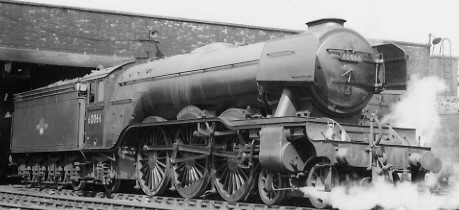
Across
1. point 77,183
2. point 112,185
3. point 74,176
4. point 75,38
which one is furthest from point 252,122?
point 75,38

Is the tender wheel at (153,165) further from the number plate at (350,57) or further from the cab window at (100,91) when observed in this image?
the number plate at (350,57)

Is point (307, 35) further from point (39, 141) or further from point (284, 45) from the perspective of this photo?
point (39, 141)

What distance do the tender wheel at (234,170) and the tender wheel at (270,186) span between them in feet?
0.65

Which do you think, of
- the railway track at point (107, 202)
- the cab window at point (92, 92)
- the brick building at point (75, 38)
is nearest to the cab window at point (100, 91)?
the cab window at point (92, 92)

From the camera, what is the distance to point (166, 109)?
1295 cm

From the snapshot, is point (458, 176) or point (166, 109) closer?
point (166, 109)

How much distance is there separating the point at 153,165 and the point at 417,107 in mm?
5327

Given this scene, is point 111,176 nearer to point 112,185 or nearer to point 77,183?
point 112,185

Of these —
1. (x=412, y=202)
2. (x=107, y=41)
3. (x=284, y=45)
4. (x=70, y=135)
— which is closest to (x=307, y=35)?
(x=284, y=45)

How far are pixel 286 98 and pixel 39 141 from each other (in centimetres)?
970

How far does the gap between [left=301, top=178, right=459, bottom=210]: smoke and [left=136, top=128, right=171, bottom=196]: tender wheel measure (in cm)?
413

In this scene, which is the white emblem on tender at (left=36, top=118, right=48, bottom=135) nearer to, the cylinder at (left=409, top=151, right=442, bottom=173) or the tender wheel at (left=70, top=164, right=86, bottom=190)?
the tender wheel at (left=70, top=164, right=86, bottom=190)

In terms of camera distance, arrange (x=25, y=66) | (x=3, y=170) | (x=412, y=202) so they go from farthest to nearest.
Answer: (x=3, y=170) → (x=25, y=66) → (x=412, y=202)

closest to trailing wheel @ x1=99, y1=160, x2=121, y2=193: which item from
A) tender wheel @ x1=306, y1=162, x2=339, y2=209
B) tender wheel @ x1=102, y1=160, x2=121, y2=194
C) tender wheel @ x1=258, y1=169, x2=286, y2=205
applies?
tender wheel @ x1=102, y1=160, x2=121, y2=194
